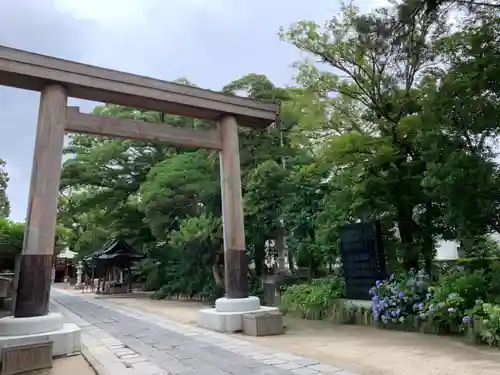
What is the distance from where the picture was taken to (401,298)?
735 centimetres

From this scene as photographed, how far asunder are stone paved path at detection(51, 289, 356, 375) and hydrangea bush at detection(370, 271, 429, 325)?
2.90 meters

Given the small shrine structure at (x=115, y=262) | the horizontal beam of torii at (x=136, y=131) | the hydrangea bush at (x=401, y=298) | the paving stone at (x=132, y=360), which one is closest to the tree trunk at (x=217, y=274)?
the horizontal beam of torii at (x=136, y=131)

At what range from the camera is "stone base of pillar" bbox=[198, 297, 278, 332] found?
24.1 ft

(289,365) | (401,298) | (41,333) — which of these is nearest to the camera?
(289,365)

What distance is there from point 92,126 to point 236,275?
12.5 ft

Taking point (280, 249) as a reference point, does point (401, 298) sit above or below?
below

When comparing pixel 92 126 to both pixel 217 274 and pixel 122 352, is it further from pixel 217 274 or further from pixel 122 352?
pixel 217 274

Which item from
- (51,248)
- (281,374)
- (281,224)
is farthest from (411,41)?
(281,224)

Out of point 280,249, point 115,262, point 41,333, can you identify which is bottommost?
point 41,333

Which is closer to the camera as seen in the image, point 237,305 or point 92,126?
point 92,126

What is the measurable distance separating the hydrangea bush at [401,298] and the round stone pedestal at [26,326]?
5.70 m

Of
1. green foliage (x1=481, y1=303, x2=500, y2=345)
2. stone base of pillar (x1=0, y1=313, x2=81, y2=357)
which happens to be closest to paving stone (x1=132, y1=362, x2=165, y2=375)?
stone base of pillar (x1=0, y1=313, x2=81, y2=357)

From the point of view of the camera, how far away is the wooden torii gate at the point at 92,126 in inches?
227

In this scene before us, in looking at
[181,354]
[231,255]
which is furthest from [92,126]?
[181,354]
